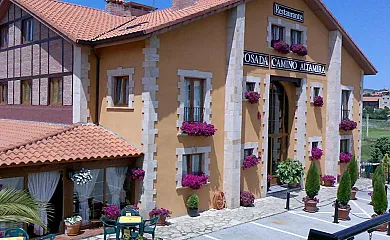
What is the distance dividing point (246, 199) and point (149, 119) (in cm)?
551

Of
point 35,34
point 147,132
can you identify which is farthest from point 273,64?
point 35,34

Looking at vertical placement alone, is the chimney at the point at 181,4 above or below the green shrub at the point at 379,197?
above

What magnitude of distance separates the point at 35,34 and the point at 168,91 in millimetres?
7336

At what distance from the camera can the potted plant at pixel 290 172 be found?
17734 millimetres

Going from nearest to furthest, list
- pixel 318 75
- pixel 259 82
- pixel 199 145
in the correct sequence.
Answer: pixel 199 145 < pixel 259 82 < pixel 318 75

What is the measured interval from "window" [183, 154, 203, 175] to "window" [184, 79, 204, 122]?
1.32m

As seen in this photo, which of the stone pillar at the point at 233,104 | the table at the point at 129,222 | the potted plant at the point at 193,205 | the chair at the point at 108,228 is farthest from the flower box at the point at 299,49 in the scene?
the chair at the point at 108,228

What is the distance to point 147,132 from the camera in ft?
41.7

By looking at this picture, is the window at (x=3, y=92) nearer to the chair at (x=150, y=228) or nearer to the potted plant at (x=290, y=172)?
the chair at (x=150, y=228)

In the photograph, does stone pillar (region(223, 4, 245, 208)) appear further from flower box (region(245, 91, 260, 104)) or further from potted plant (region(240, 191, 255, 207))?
flower box (region(245, 91, 260, 104))

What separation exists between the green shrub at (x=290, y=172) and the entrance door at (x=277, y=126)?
0.80 m

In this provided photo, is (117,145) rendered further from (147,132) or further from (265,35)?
(265,35)

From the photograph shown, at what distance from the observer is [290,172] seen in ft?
58.2

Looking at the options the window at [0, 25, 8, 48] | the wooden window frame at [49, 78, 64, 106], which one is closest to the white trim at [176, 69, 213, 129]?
the wooden window frame at [49, 78, 64, 106]
